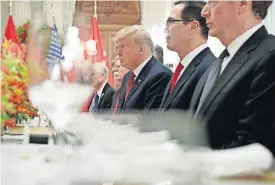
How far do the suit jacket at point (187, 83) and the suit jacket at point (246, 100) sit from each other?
0.15ft

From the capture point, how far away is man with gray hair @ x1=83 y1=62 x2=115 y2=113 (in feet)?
3.31

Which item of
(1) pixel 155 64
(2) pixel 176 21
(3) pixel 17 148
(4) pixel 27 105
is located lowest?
(3) pixel 17 148

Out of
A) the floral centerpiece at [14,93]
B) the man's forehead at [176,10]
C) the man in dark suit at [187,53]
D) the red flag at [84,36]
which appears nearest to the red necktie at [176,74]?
the man in dark suit at [187,53]

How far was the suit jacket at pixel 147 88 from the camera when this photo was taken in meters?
1.00

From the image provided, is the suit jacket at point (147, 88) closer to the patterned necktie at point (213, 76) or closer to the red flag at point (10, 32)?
the patterned necktie at point (213, 76)

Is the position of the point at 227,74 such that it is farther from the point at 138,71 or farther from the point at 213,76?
the point at 138,71

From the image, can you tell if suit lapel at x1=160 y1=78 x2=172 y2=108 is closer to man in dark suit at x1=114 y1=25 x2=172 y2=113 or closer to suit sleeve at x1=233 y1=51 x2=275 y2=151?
man in dark suit at x1=114 y1=25 x2=172 y2=113

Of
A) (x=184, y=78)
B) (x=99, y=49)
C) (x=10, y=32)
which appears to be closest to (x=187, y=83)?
(x=184, y=78)

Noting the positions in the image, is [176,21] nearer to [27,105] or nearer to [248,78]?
[248,78]

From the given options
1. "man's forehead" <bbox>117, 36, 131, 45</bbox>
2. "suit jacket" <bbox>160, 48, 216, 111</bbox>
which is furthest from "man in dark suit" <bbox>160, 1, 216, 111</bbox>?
"man's forehead" <bbox>117, 36, 131, 45</bbox>

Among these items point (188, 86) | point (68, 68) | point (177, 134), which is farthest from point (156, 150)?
point (68, 68)

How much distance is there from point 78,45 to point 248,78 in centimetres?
41

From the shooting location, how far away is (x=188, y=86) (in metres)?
0.97

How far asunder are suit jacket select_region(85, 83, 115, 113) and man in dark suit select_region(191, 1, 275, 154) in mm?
198
